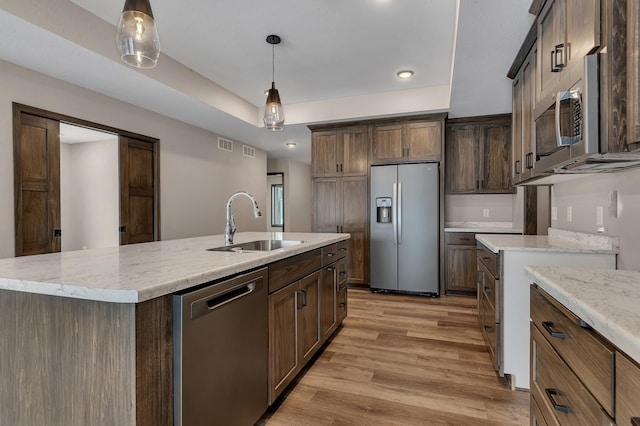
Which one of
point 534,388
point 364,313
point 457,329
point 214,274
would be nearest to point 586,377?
point 534,388

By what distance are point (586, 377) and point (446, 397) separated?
4.48 feet

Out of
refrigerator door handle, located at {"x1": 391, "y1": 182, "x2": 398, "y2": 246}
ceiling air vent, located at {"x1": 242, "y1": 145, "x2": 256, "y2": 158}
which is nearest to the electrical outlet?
refrigerator door handle, located at {"x1": 391, "y1": 182, "x2": 398, "y2": 246}

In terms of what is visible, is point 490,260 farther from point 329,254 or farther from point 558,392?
point 558,392

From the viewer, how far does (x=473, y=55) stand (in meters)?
2.70

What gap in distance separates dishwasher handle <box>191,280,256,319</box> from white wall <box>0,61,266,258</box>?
258 cm

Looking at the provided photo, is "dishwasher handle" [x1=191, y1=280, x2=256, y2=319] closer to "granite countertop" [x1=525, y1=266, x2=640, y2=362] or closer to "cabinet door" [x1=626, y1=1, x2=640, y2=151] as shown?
"granite countertop" [x1=525, y1=266, x2=640, y2=362]

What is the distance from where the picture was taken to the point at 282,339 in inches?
77.3

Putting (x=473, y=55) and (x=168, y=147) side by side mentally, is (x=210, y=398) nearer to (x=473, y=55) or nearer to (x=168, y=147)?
(x=473, y=55)

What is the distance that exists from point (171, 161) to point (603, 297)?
4.66 metres

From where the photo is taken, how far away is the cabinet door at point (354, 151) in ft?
15.8

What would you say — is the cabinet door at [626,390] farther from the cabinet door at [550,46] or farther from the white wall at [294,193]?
the white wall at [294,193]

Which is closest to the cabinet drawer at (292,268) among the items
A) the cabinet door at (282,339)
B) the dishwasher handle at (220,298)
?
the cabinet door at (282,339)

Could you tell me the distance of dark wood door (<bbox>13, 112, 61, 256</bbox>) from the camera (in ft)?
9.64

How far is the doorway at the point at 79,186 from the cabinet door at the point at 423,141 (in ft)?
10.9
